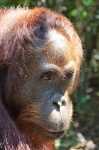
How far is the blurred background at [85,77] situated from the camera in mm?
5238

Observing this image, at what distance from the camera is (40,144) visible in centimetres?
366

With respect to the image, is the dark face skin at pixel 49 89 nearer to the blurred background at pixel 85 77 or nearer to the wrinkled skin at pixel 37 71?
the wrinkled skin at pixel 37 71

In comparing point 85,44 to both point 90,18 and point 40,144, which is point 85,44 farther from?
point 40,144

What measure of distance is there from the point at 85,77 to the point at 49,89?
2853mm

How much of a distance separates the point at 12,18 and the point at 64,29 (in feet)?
1.34

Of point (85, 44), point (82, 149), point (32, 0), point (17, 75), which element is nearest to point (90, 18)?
point (85, 44)

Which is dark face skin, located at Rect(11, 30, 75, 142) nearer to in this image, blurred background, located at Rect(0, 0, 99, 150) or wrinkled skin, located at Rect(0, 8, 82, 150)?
wrinkled skin, located at Rect(0, 8, 82, 150)

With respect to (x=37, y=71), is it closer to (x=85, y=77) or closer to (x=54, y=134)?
(x=54, y=134)

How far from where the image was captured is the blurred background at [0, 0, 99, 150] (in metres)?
5.24

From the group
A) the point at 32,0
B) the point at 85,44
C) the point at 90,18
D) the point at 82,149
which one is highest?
the point at 32,0

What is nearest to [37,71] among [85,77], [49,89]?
[49,89]

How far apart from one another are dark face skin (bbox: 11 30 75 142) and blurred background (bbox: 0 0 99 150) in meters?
1.62

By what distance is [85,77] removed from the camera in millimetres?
6176

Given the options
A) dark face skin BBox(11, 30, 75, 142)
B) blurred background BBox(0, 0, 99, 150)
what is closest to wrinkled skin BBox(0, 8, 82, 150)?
dark face skin BBox(11, 30, 75, 142)
